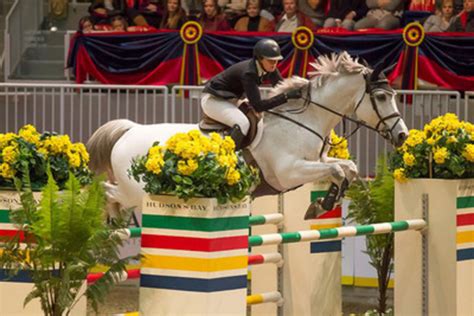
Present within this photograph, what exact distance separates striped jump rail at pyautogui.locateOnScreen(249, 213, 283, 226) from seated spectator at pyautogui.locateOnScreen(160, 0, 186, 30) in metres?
7.08

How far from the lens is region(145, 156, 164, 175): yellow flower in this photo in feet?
23.6

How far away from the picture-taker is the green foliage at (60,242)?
21.8ft

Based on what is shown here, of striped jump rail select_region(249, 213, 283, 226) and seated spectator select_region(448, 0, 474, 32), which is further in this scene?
seated spectator select_region(448, 0, 474, 32)

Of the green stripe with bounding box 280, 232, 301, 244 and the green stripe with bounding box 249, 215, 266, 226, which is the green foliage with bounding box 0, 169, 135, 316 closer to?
the green stripe with bounding box 280, 232, 301, 244

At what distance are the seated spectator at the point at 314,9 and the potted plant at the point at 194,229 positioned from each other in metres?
9.66

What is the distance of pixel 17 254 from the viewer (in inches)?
265

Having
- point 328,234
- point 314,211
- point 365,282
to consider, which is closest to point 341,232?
point 328,234

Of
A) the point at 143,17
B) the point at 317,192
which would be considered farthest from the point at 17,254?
the point at 143,17

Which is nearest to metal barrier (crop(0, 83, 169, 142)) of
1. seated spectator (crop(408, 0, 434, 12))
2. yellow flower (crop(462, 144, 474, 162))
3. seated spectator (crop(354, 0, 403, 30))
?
seated spectator (crop(354, 0, 403, 30))

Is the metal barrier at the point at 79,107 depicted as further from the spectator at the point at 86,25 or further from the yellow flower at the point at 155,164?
the yellow flower at the point at 155,164

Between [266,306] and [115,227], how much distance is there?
12.5 feet

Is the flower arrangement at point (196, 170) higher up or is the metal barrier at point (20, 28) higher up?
the metal barrier at point (20, 28)

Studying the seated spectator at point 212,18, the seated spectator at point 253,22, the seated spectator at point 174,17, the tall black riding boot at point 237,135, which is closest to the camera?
the tall black riding boot at point 237,135

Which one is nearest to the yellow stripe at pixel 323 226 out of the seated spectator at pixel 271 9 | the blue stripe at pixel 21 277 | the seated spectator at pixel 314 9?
the blue stripe at pixel 21 277
